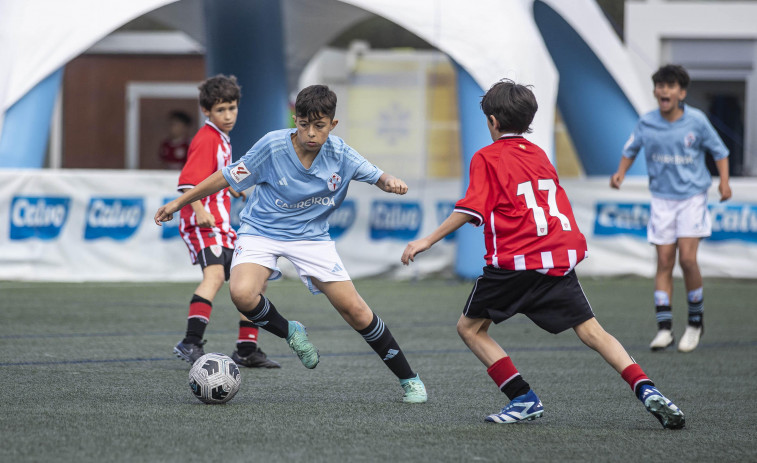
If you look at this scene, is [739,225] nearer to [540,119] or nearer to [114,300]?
[540,119]

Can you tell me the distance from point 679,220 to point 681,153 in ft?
1.32

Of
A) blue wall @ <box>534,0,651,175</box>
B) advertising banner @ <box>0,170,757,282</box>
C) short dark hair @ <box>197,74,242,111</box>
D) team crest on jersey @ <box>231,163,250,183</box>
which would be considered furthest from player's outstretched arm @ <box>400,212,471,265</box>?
blue wall @ <box>534,0,651,175</box>

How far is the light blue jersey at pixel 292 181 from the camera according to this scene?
4457mm

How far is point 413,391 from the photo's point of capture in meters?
4.48

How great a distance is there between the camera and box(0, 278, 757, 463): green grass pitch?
350cm

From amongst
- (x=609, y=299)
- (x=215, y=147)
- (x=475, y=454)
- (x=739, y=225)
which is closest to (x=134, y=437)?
(x=475, y=454)

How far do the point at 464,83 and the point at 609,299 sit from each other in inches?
107

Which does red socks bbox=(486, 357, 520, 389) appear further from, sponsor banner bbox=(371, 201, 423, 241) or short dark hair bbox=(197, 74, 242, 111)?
sponsor banner bbox=(371, 201, 423, 241)

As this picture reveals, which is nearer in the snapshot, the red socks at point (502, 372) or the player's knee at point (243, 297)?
the red socks at point (502, 372)

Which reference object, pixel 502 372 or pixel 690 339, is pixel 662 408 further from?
pixel 690 339

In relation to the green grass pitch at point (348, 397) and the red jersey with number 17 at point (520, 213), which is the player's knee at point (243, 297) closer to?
the green grass pitch at point (348, 397)

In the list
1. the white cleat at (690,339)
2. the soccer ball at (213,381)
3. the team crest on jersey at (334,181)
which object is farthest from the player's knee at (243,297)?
the white cleat at (690,339)

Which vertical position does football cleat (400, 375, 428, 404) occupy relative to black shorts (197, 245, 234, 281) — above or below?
below

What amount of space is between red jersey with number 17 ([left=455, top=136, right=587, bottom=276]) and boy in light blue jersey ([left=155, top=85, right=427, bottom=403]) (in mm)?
540
